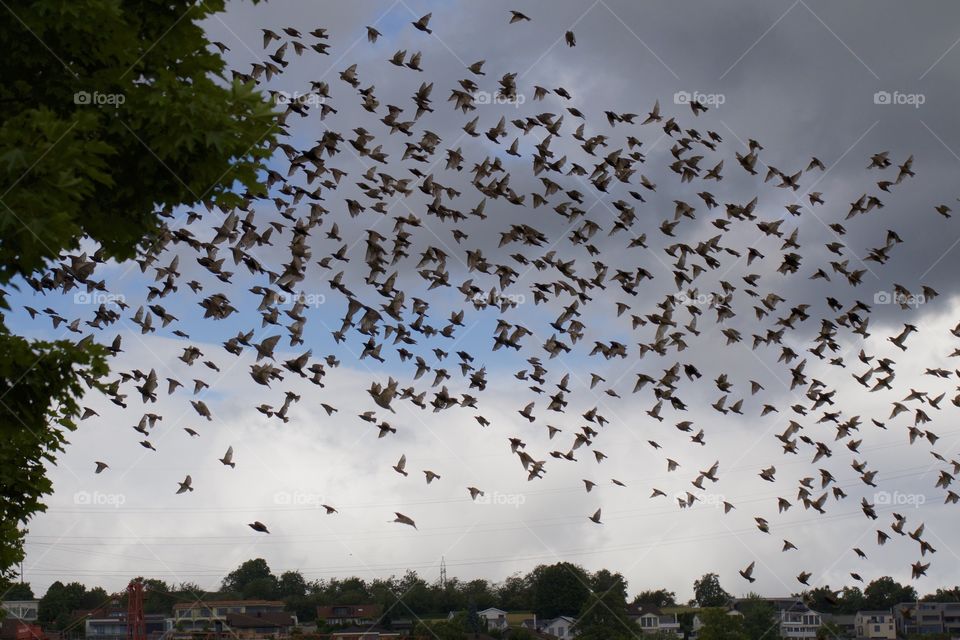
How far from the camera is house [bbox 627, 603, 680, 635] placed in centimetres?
14962

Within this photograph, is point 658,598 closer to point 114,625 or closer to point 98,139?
point 114,625

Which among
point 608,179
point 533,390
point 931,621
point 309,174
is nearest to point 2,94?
point 309,174

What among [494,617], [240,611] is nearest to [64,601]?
[240,611]

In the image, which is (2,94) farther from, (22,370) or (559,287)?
(559,287)

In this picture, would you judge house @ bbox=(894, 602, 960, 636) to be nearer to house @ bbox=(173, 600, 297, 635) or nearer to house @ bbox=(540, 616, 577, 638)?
house @ bbox=(540, 616, 577, 638)

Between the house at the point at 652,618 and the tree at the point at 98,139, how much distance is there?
444ft

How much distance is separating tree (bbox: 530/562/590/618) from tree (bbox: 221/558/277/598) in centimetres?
3429

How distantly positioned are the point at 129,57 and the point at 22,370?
4.55 metres

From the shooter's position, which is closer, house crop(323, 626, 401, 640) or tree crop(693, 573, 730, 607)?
house crop(323, 626, 401, 640)

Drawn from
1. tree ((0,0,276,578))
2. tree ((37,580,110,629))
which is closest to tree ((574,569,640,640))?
tree ((37,580,110,629))

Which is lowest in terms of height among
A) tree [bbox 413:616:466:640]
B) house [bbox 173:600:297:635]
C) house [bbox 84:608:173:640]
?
tree [bbox 413:616:466:640]

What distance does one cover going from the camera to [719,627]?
108 metres

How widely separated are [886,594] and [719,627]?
247 ft

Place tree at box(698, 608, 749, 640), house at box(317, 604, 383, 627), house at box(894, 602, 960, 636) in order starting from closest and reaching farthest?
tree at box(698, 608, 749, 640) < house at box(317, 604, 383, 627) < house at box(894, 602, 960, 636)
